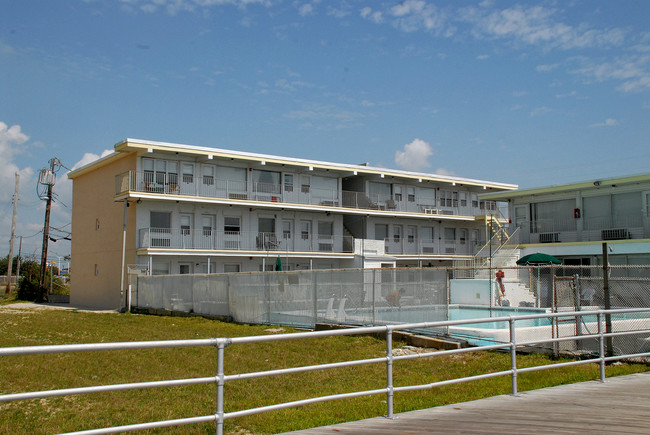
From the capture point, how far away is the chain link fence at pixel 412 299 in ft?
49.9

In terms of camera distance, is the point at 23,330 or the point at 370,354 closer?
the point at 370,354

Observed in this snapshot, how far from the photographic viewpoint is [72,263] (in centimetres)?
4753

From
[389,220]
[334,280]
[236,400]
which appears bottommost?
[236,400]

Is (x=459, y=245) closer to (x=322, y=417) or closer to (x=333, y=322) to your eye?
(x=333, y=322)

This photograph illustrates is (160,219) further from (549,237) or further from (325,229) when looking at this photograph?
(549,237)

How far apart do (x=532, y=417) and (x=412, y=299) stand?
1093 cm

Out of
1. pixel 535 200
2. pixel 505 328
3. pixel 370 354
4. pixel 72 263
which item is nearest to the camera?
pixel 370 354

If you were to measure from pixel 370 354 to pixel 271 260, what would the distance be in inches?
1164

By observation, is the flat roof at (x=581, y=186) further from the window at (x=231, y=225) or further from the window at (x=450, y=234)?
the window at (x=231, y=225)

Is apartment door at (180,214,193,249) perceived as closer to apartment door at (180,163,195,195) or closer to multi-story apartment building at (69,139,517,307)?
multi-story apartment building at (69,139,517,307)

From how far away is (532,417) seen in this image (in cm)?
745

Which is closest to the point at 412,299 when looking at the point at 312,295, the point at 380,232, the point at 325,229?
the point at 312,295

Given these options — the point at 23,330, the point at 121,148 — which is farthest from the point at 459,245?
the point at 23,330

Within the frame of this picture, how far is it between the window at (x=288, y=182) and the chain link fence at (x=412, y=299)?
50.6 ft
